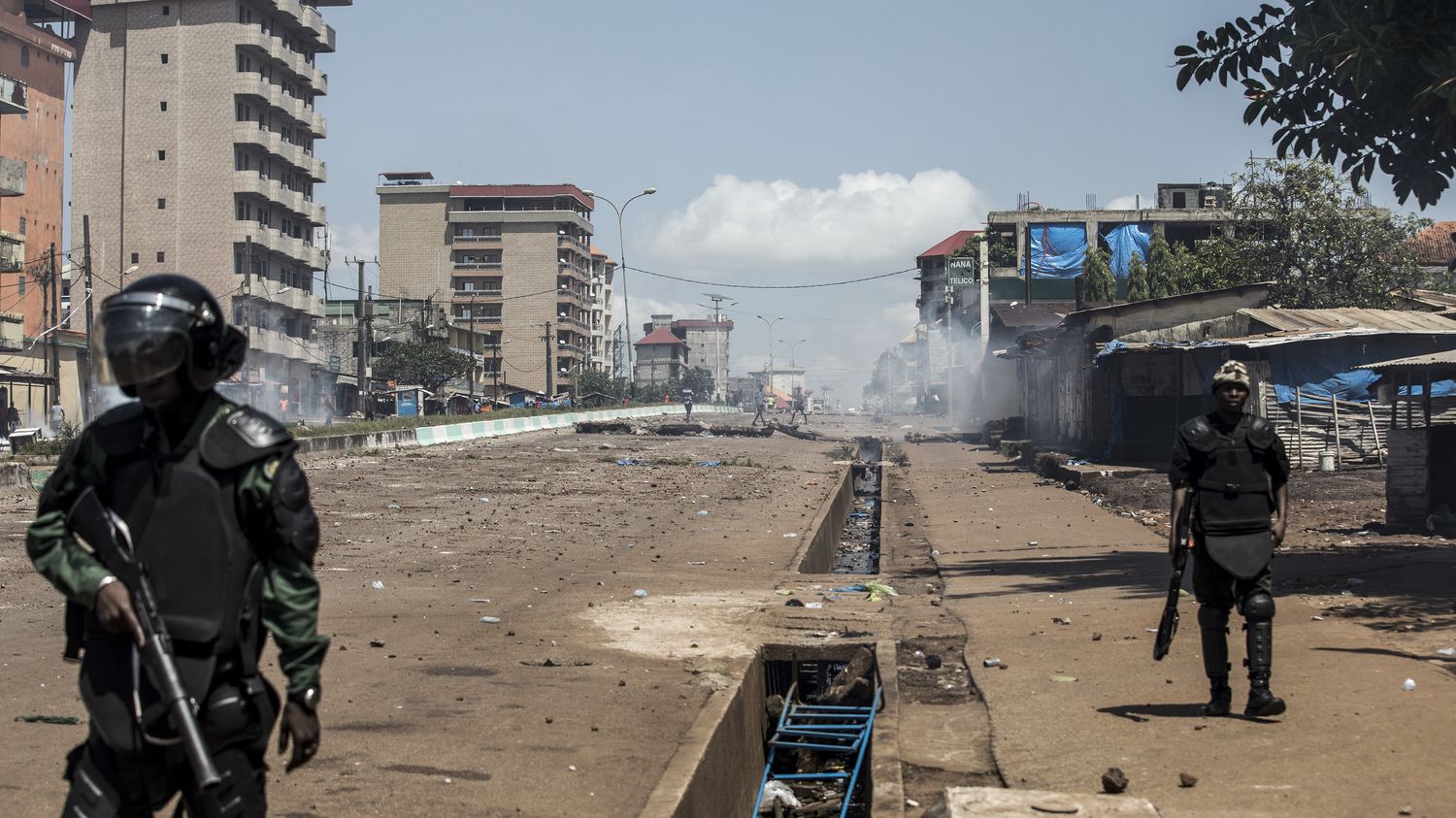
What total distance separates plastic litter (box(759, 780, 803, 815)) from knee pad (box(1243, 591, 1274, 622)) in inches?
110

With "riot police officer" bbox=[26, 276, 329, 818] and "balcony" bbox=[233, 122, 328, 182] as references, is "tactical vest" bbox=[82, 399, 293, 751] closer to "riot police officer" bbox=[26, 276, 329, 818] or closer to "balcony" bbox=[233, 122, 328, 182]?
"riot police officer" bbox=[26, 276, 329, 818]

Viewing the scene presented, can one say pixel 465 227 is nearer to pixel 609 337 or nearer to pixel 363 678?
pixel 609 337

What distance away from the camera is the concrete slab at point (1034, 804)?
15.7 ft

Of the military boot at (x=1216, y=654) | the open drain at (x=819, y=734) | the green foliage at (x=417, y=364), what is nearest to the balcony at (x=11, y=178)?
the green foliage at (x=417, y=364)

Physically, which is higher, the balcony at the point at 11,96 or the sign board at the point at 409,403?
the balcony at the point at 11,96

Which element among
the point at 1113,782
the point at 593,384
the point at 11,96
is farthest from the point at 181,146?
the point at 1113,782

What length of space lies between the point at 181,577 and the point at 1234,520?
4730 millimetres

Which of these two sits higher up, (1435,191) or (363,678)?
(1435,191)

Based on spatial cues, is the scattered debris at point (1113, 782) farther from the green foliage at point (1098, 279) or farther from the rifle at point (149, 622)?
the green foliage at point (1098, 279)

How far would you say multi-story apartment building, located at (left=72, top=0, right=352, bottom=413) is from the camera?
72.0 m

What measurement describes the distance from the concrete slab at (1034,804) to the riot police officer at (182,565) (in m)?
2.49

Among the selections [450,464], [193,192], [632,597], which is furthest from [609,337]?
[632,597]

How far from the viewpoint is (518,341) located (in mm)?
122438

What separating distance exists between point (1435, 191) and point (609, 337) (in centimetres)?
15060
